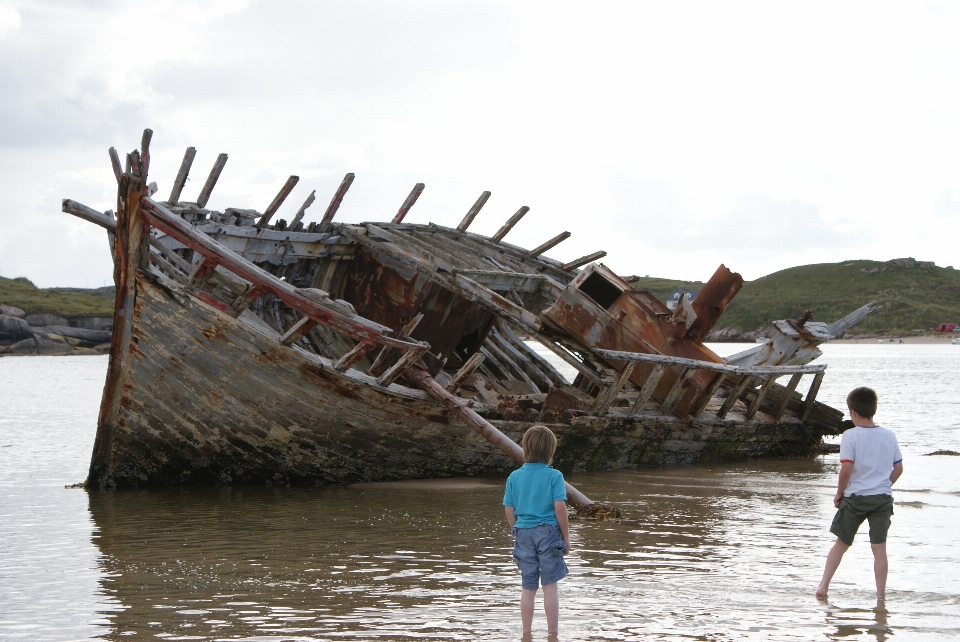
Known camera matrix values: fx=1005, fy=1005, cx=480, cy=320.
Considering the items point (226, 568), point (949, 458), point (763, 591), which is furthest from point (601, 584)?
point (949, 458)

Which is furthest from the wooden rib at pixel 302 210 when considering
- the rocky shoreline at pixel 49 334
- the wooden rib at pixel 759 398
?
the rocky shoreline at pixel 49 334

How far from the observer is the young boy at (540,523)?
4.51 m

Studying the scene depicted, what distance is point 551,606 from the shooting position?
4539 mm

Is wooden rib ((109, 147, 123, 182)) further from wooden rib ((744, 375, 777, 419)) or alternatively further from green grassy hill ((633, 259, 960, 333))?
green grassy hill ((633, 259, 960, 333))

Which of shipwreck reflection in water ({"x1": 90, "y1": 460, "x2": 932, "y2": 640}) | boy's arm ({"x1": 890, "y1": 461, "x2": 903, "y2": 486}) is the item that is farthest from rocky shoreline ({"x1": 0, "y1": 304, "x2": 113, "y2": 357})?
boy's arm ({"x1": 890, "y1": 461, "x2": 903, "y2": 486})

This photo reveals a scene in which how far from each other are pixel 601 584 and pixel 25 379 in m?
31.7

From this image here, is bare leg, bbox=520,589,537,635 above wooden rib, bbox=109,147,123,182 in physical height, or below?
below

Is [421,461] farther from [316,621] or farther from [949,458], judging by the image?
[949,458]

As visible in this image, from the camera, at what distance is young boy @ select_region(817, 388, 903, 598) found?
16.8 feet

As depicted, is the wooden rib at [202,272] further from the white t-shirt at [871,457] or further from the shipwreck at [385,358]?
the white t-shirt at [871,457]

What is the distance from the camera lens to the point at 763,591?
5570mm

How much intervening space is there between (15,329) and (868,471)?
54476 millimetres

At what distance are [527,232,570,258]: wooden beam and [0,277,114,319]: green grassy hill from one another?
46.2 m

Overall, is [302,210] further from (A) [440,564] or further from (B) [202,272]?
(A) [440,564]
